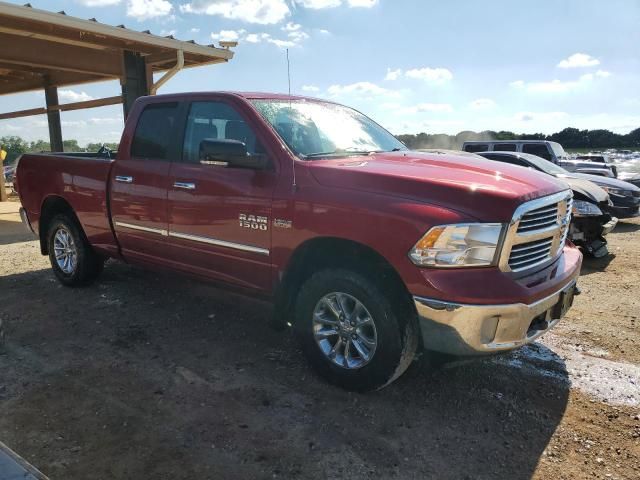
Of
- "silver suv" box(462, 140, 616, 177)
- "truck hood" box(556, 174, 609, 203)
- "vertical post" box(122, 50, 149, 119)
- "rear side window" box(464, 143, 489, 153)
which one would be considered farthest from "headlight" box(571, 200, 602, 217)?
"vertical post" box(122, 50, 149, 119)

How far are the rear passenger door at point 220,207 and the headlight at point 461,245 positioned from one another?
4.06 feet

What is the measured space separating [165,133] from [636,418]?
4.12 meters

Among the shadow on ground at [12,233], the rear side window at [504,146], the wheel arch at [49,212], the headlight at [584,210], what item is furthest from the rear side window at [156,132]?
the rear side window at [504,146]

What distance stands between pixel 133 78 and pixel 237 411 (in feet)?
29.0

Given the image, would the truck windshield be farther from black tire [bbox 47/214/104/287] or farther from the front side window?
black tire [bbox 47/214/104/287]

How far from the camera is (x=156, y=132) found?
4613mm

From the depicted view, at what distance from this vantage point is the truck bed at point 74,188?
5012mm

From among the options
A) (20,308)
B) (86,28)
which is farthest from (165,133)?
(86,28)

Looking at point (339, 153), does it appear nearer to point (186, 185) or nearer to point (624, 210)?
point (186, 185)

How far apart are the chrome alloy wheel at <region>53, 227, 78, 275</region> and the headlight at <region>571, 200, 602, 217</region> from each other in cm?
636

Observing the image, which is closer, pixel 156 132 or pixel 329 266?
pixel 329 266

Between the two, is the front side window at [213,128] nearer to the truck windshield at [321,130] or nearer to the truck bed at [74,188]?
the truck windshield at [321,130]

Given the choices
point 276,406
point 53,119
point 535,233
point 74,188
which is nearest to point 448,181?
point 535,233

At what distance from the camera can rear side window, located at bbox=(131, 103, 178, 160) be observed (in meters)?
4.48
